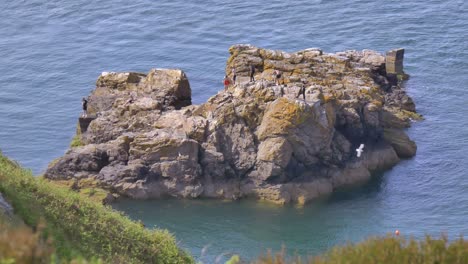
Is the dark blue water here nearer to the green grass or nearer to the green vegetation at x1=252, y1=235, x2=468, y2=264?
the green grass

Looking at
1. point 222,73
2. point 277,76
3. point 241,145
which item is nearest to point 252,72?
point 277,76

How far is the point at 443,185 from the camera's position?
6047 cm

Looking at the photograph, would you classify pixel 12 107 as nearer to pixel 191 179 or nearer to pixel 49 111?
pixel 49 111

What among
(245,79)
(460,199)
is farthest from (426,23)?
(460,199)

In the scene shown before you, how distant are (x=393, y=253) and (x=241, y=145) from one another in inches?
1494

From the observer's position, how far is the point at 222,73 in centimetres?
8156

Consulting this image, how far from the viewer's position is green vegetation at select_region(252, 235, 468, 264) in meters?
21.5

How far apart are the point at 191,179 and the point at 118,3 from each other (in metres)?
50.4

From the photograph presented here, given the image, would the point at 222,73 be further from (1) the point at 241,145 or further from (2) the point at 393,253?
(2) the point at 393,253

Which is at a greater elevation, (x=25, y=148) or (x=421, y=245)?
Answer: (x=421, y=245)

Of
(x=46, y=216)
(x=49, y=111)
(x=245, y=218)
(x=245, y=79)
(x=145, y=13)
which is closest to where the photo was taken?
(x=46, y=216)

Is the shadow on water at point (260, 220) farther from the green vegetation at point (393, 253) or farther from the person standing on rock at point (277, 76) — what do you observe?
the green vegetation at point (393, 253)

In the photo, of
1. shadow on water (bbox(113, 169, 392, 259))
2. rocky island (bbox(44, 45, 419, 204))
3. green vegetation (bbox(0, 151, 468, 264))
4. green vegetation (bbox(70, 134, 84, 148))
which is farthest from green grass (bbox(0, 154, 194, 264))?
green vegetation (bbox(70, 134, 84, 148))

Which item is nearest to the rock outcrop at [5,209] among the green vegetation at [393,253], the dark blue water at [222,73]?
the green vegetation at [393,253]
